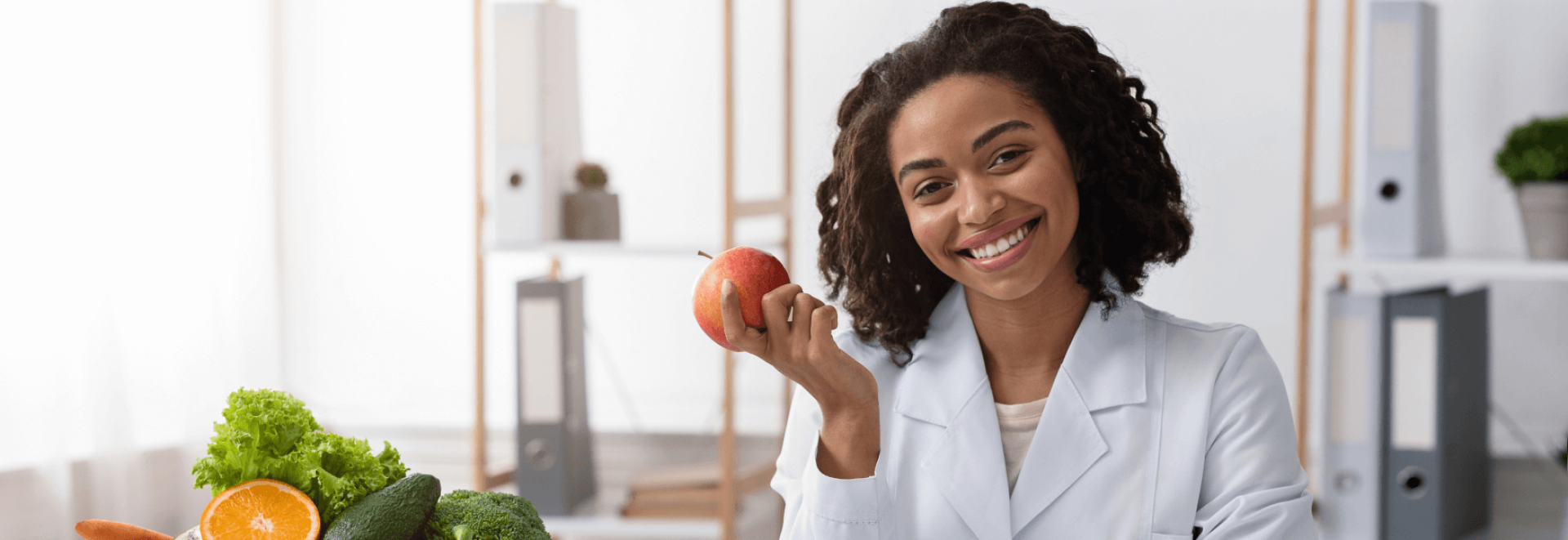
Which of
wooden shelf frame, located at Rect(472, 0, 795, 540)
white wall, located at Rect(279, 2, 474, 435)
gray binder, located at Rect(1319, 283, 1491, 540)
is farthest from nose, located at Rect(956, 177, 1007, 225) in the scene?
white wall, located at Rect(279, 2, 474, 435)

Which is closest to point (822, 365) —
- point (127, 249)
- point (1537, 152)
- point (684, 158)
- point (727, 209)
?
point (727, 209)

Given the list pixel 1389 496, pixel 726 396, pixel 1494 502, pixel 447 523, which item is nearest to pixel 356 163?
pixel 726 396

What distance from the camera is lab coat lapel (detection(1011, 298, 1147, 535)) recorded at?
3.54 ft

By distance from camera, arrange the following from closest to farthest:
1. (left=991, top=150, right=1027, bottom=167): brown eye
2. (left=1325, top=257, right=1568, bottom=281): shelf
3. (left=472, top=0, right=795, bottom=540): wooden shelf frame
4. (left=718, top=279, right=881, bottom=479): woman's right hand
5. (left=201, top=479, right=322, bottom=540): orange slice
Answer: (left=201, top=479, right=322, bottom=540): orange slice < (left=718, top=279, right=881, bottom=479): woman's right hand < (left=991, top=150, right=1027, bottom=167): brown eye < (left=1325, top=257, right=1568, bottom=281): shelf < (left=472, top=0, right=795, bottom=540): wooden shelf frame

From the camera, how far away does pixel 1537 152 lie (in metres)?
1.75

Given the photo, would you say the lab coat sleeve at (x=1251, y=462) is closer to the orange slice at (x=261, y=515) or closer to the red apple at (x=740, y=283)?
the red apple at (x=740, y=283)

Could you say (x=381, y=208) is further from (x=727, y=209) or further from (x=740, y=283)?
(x=740, y=283)

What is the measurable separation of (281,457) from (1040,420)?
2.22 feet

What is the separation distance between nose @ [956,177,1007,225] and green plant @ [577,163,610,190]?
1.26 m

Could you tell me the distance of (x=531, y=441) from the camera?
A: 2.17 meters

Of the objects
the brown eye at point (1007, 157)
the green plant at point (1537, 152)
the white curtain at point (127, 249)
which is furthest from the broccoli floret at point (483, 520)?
the white curtain at point (127, 249)

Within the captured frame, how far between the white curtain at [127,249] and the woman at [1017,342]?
1780 mm

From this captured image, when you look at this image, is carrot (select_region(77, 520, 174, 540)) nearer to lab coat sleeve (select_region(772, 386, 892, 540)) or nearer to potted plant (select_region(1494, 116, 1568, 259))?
lab coat sleeve (select_region(772, 386, 892, 540))

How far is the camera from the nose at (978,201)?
1.02 meters
